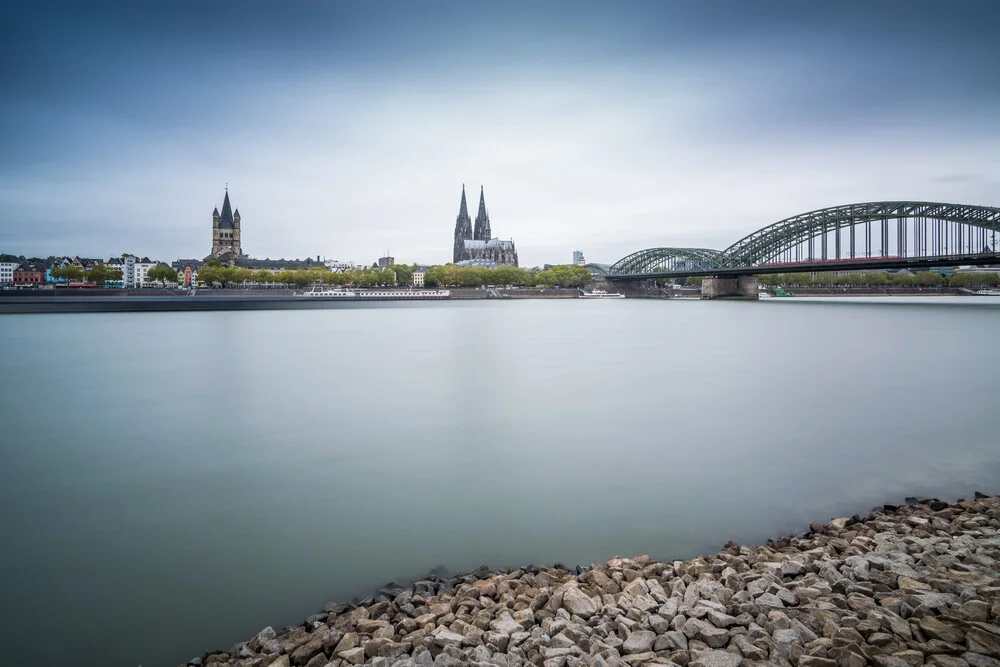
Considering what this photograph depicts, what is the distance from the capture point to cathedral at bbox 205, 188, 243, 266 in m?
140

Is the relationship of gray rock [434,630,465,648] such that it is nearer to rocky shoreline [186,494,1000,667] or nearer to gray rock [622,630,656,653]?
rocky shoreline [186,494,1000,667]

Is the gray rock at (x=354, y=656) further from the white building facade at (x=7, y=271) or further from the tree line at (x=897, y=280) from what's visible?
the white building facade at (x=7, y=271)

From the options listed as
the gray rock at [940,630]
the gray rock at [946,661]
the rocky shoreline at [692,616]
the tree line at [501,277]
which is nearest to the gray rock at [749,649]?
the rocky shoreline at [692,616]

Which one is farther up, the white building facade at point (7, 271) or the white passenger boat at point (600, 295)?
the white building facade at point (7, 271)

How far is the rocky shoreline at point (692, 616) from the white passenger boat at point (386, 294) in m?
97.8

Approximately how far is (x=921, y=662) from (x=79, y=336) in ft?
137

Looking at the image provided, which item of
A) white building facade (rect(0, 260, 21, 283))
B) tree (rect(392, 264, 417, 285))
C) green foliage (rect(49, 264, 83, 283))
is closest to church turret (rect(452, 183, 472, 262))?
tree (rect(392, 264, 417, 285))

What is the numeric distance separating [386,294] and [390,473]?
10686 cm

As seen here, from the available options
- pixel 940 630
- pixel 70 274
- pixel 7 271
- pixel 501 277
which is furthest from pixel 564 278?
pixel 940 630

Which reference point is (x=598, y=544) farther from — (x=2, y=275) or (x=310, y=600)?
(x=2, y=275)

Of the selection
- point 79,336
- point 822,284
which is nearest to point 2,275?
point 79,336

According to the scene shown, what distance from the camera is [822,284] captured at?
134 m

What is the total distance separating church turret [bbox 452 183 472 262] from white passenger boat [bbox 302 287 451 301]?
149 feet

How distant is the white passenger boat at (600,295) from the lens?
132975mm
